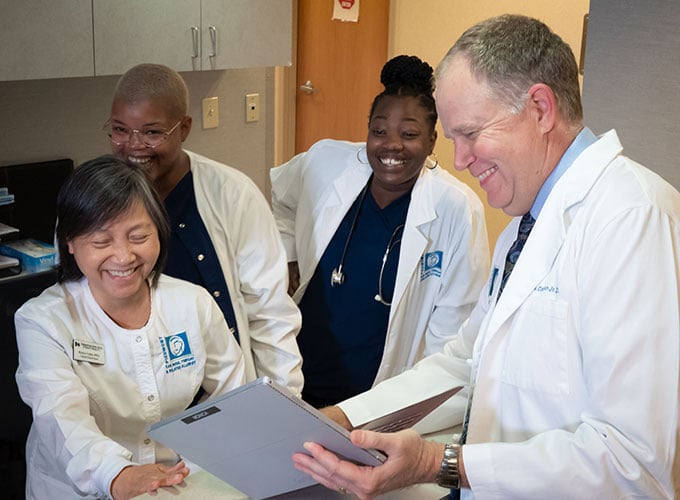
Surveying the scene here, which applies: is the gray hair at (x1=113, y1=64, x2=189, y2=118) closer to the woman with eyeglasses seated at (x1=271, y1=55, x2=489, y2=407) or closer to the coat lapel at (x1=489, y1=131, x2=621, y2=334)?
the woman with eyeglasses seated at (x1=271, y1=55, x2=489, y2=407)

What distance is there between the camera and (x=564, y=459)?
4.13 ft

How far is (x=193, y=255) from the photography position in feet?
7.08

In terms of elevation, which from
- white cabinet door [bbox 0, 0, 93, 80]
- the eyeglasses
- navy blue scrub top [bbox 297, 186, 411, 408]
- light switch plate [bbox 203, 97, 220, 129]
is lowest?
navy blue scrub top [bbox 297, 186, 411, 408]

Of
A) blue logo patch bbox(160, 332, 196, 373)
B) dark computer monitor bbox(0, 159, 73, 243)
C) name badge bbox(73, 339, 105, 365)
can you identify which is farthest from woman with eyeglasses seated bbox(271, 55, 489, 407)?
dark computer monitor bbox(0, 159, 73, 243)

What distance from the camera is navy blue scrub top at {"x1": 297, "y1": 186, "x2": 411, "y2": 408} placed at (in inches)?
95.3

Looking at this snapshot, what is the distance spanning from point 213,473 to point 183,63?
6.52 ft

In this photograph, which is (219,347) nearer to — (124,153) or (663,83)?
(124,153)

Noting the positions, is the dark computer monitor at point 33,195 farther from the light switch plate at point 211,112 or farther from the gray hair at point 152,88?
the gray hair at point 152,88

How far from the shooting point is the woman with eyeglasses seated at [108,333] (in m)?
1.70

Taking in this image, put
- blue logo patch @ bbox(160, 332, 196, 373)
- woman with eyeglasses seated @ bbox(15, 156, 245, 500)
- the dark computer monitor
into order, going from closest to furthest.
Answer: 1. woman with eyeglasses seated @ bbox(15, 156, 245, 500)
2. blue logo patch @ bbox(160, 332, 196, 373)
3. the dark computer monitor

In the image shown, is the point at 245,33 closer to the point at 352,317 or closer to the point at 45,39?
the point at 45,39

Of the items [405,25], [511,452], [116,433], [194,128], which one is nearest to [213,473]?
[116,433]

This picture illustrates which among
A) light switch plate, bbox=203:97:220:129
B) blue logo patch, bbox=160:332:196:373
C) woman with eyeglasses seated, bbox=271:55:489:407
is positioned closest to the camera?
blue logo patch, bbox=160:332:196:373

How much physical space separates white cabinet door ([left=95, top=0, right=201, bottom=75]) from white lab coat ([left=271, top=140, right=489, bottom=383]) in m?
0.87
